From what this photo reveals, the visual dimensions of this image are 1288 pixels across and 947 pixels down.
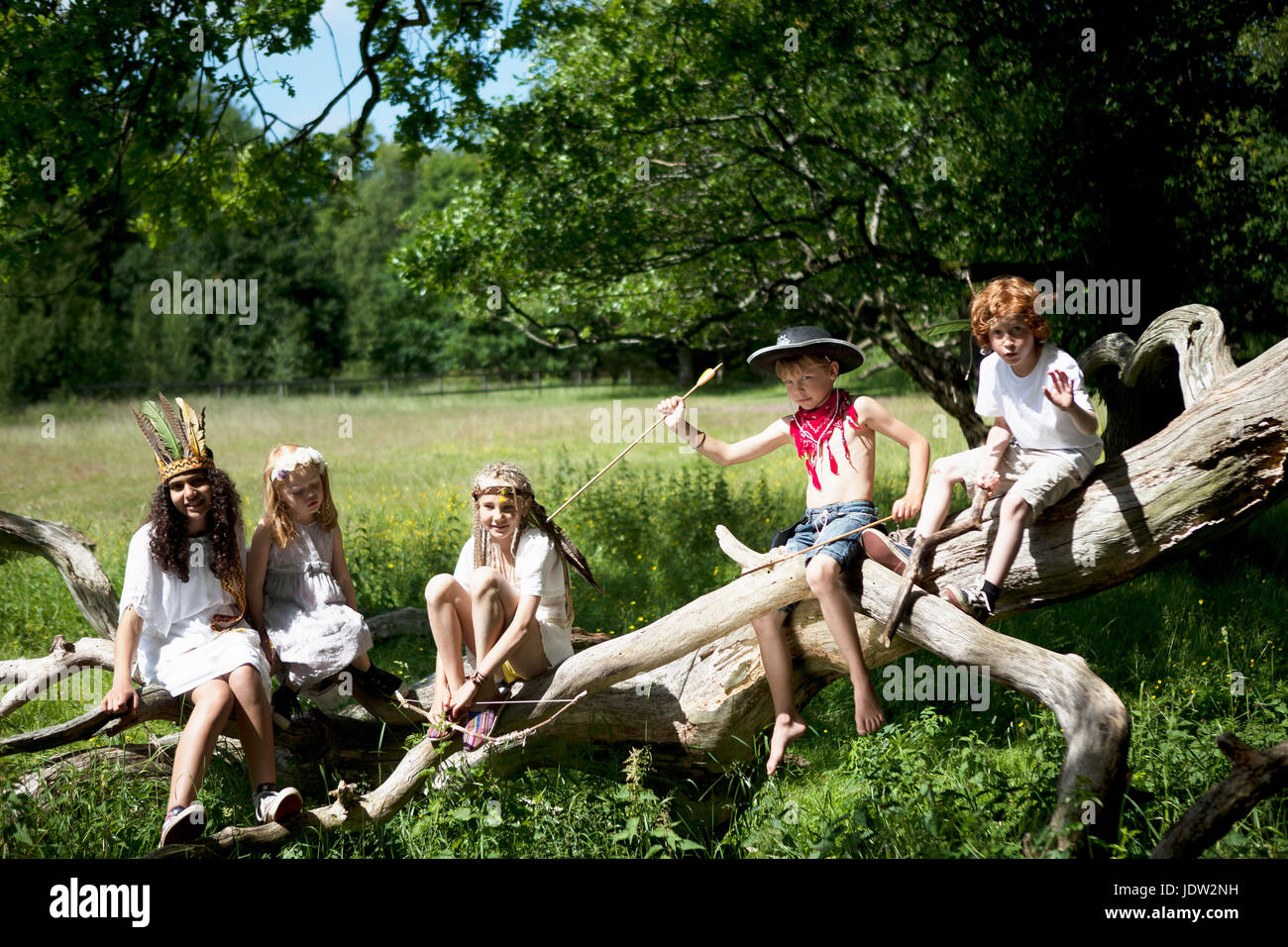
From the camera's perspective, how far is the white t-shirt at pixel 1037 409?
440cm

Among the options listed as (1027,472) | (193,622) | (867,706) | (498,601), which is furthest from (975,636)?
(193,622)

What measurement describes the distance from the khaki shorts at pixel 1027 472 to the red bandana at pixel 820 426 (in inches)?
17.3

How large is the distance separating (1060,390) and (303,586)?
3.49m

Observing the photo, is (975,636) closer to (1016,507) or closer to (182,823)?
(1016,507)

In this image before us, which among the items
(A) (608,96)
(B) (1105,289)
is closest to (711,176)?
(A) (608,96)

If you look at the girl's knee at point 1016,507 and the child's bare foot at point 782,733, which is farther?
the child's bare foot at point 782,733

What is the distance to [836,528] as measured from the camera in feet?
14.4

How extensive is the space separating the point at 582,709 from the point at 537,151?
6.02 m

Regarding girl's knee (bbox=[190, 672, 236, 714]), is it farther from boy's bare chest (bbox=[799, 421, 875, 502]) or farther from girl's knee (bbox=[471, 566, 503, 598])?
boy's bare chest (bbox=[799, 421, 875, 502])

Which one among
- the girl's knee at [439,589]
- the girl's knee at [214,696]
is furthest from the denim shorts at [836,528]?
the girl's knee at [214,696]

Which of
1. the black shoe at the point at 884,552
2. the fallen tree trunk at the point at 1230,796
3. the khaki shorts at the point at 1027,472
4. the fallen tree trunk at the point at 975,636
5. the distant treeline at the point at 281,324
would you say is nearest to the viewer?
the fallen tree trunk at the point at 1230,796

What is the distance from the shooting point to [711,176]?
32.4 ft

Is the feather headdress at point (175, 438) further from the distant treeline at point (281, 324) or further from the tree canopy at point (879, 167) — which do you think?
the distant treeline at point (281, 324)
